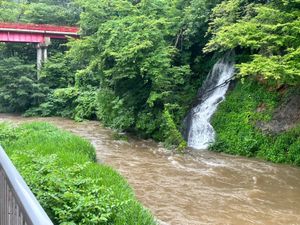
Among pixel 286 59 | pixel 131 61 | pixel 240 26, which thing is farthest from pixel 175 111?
pixel 286 59

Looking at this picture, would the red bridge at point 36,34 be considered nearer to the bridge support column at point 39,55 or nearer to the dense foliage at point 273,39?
the bridge support column at point 39,55

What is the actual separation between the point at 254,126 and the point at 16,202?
11.9 metres

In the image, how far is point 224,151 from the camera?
13.2 meters

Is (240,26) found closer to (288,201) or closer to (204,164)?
(204,164)

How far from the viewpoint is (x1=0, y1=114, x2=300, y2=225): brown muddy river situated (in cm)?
751

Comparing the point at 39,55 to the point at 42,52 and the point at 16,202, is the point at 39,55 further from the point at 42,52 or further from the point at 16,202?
the point at 16,202

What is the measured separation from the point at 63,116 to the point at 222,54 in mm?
13103

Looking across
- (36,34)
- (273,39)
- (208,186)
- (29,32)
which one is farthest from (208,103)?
(36,34)

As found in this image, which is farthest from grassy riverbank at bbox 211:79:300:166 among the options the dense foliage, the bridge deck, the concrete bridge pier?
the concrete bridge pier

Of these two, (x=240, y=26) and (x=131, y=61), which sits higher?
(x=240, y=26)

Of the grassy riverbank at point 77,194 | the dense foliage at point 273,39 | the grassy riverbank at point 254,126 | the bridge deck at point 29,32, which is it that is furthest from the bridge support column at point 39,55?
the grassy riverbank at point 77,194

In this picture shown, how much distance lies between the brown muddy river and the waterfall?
112cm

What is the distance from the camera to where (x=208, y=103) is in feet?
49.3

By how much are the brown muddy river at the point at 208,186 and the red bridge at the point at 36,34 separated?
56.6ft
